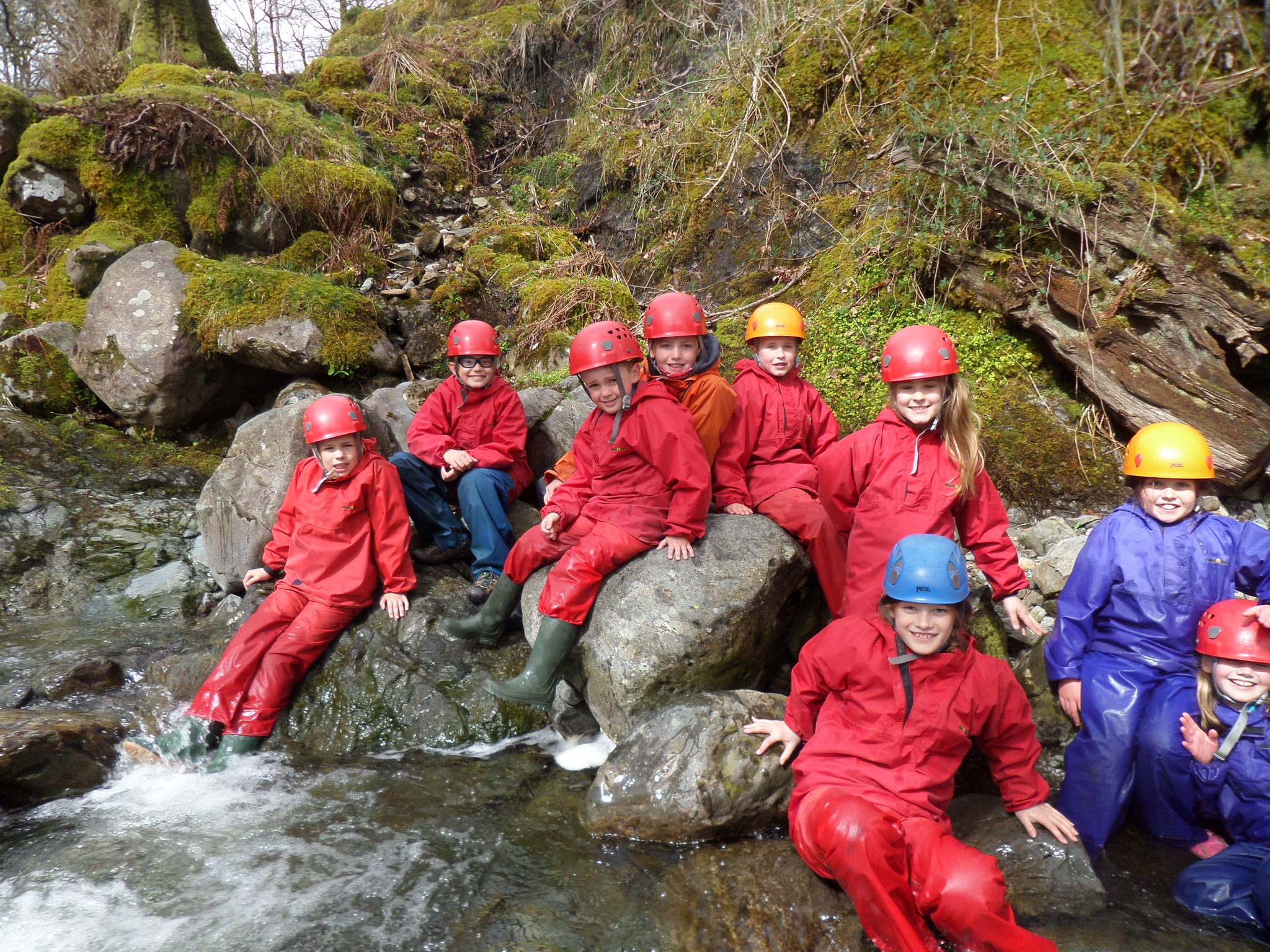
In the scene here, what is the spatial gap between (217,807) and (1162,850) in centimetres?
436

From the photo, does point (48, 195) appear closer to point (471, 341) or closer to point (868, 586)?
point (471, 341)

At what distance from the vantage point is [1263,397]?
5668 mm

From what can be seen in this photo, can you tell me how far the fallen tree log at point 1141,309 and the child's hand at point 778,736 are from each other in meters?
3.84

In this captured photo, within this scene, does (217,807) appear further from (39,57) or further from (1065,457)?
(39,57)

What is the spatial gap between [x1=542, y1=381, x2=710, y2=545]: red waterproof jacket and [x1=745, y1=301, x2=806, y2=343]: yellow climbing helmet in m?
0.86

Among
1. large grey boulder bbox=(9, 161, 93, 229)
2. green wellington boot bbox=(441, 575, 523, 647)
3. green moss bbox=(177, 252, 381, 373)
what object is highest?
large grey boulder bbox=(9, 161, 93, 229)

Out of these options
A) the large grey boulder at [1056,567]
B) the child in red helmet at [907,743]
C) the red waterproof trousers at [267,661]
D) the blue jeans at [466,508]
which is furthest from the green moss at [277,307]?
the large grey boulder at [1056,567]

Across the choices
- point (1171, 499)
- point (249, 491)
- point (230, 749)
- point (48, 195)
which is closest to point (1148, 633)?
point (1171, 499)

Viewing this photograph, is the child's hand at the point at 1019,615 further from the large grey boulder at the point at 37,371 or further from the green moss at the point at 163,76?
the green moss at the point at 163,76

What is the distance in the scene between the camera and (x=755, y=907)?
3021 millimetres

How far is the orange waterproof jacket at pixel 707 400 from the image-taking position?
4602mm

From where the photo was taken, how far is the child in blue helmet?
3443 millimetres

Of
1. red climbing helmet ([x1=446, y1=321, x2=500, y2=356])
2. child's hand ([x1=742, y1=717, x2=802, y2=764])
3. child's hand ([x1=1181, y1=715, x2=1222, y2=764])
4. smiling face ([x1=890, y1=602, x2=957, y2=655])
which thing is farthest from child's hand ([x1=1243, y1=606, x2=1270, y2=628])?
red climbing helmet ([x1=446, y1=321, x2=500, y2=356])

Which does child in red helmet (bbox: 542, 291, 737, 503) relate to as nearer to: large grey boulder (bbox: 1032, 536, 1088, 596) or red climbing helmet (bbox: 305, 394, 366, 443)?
red climbing helmet (bbox: 305, 394, 366, 443)
